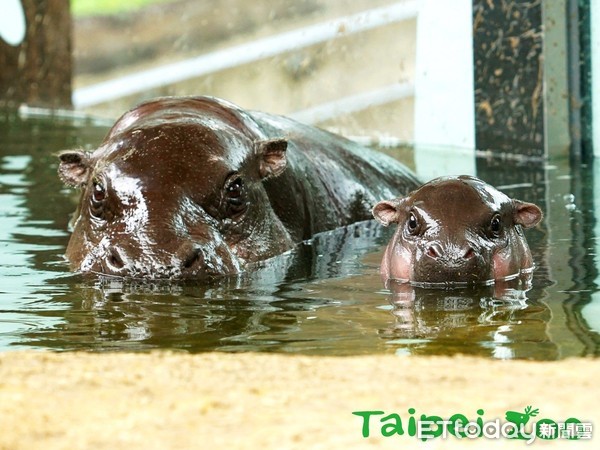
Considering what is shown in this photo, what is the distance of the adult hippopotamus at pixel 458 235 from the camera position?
287 inches

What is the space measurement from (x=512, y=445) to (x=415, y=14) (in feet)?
40.5

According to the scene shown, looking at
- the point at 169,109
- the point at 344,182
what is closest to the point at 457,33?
the point at 344,182

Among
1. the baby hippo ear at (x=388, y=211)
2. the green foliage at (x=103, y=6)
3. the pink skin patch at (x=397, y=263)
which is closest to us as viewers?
the pink skin patch at (x=397, y=263)

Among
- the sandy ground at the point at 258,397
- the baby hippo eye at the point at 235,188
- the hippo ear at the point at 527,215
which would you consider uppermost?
the baby hippo eye at the point at 235,188

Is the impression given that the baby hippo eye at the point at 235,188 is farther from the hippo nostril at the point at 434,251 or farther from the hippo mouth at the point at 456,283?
the hippo nostril at the point at 434,251

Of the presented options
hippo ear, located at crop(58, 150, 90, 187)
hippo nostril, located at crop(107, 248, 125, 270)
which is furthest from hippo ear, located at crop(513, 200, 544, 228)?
hippo ear, located at crop(58, 150, 90, 187)

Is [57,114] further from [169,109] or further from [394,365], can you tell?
[394,365]

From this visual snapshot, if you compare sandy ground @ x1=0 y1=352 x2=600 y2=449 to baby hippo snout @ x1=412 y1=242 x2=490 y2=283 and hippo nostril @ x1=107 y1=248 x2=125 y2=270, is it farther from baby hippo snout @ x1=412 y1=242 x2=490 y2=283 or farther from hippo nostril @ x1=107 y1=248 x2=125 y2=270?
hippo nostril @ x1=107 y1=248 x2=125 y2=270

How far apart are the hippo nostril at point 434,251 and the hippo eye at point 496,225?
1.22ft

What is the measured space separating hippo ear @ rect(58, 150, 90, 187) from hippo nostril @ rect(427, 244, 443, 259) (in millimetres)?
2660

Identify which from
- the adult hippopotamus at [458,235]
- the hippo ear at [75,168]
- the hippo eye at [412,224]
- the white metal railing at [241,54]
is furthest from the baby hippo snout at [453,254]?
the white metal railing at [241,54]

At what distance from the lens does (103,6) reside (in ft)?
71.8

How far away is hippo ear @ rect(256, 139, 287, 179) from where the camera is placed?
29.3ft

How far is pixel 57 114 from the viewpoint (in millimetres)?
22000
